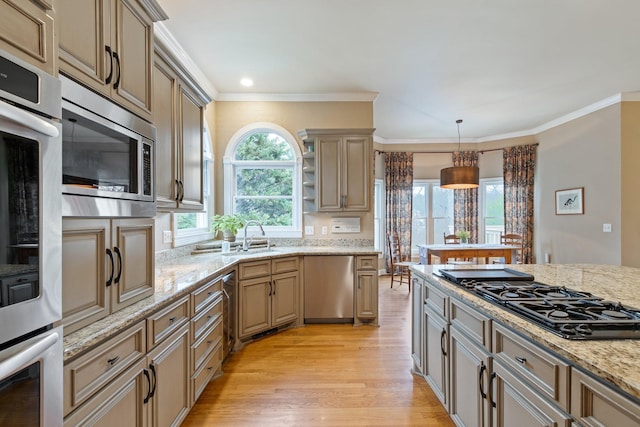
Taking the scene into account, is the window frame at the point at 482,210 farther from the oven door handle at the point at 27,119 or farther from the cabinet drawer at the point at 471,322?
the oven door handle at the point at 27,119

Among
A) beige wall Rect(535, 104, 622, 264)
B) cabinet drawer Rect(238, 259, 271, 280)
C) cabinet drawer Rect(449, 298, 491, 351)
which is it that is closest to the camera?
cabinet drawer Rect(449, 298, 491, 351)

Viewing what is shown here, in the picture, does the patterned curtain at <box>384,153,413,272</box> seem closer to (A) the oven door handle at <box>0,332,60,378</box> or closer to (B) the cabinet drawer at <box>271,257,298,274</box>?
(B) the cabinet drawer at <box>271,257,298,274</box>

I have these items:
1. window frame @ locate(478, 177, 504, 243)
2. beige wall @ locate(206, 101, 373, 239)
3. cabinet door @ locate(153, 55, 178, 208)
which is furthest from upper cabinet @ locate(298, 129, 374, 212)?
window frame @ locate(478, 177, 504, 243)

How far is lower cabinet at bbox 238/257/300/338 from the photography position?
302 cm

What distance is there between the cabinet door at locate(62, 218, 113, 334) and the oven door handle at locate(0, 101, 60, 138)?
1.30 feet

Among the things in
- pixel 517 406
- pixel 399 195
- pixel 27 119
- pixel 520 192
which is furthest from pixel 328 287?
pixel 520 192

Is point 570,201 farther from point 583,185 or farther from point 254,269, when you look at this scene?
point 254,269

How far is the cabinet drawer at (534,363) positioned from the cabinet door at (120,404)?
160 cm

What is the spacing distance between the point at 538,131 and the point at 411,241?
3.27 meters

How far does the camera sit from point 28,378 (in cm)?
78

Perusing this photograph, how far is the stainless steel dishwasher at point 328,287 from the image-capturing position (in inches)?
142

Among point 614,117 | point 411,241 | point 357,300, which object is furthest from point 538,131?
point 357,300

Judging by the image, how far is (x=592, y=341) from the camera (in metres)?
1.00

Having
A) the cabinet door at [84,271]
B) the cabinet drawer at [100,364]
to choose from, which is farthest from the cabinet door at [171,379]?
the cabinet door at [84,271]
